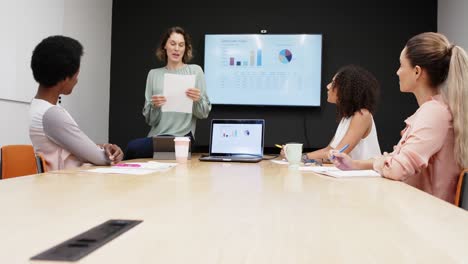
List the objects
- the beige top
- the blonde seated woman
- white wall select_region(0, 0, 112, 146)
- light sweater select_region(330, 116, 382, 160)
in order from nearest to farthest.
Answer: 1. the beige top
2. the blonde seated woman
3. light sweater select_region(330, 116, 382, 160)
4. white wall select_region(0, 0, 112, 146)

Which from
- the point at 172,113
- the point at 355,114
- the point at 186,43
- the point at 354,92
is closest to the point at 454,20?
the point at 354,92

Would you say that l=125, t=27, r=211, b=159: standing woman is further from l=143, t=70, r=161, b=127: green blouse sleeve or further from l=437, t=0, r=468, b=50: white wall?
l=437, t=0, r=468, b=50: white wall

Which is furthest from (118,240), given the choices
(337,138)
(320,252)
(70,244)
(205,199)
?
(337,138)

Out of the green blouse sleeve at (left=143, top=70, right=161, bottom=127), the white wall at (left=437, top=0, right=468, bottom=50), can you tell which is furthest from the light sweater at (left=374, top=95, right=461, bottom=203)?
the white wall at (left=437, top=0, right=468, bottom=50)

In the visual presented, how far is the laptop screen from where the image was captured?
2.45m

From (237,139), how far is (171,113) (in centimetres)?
58

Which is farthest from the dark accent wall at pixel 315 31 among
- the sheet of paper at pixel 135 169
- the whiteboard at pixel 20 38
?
the sheet of paper at pixel 135 169

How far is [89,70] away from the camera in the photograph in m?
4.23

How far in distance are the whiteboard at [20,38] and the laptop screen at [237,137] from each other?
1548 mm

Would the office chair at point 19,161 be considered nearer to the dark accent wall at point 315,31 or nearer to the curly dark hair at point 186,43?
the curly dark hair at point 186,43

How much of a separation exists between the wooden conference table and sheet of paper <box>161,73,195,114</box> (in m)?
1.29

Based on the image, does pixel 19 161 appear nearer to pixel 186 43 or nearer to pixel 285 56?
pixel 186 43

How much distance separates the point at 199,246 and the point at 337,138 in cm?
234

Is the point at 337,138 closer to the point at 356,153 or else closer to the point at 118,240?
the point at 356,153
